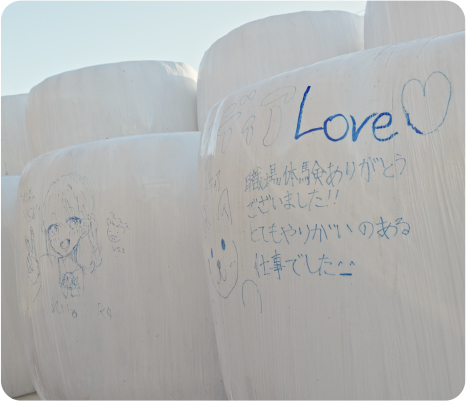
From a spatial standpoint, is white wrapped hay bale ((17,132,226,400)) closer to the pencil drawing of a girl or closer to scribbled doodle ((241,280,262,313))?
the pencil drawing of a girl

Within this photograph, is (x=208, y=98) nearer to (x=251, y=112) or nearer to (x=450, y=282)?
(x=251, y=112)

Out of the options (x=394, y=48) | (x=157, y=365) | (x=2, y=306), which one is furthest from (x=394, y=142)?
(x=2, y=306)

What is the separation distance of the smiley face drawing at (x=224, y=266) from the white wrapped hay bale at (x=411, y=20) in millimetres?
944

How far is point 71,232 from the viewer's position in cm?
210

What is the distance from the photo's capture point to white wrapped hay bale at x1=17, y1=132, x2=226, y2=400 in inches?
79.9

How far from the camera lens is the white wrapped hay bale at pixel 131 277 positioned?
6.66 ft

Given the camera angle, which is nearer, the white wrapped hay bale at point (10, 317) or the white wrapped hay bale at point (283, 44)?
the white wrapped hay bale at point (283, 44)

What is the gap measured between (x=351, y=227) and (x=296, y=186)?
6.8 inches

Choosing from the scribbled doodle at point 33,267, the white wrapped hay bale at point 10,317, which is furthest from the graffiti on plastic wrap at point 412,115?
the white wrapped hay bale at point 10,317

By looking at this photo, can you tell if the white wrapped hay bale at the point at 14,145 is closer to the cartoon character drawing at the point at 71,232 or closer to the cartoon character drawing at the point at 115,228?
the cartoon character drawing at the point at 71,232

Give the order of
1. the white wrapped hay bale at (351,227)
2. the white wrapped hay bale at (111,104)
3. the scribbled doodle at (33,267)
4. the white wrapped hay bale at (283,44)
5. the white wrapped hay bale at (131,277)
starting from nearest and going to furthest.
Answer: the white wrapped hay bale at (351,227) < the white wrapped hay bale at (131,277) < the scribbled doodle at (33,267) < the white wrapped hay bale at (283,44) < the white wrapped hay bale at (111,104)

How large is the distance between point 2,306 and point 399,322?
2.36 m

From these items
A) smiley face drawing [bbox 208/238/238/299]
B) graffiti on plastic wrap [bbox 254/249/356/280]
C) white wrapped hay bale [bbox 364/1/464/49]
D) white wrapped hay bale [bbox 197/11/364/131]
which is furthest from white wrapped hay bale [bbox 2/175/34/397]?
white wrapped hay bale [bbox 364/1/464/49]

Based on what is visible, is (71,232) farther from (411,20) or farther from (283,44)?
(411,20)
